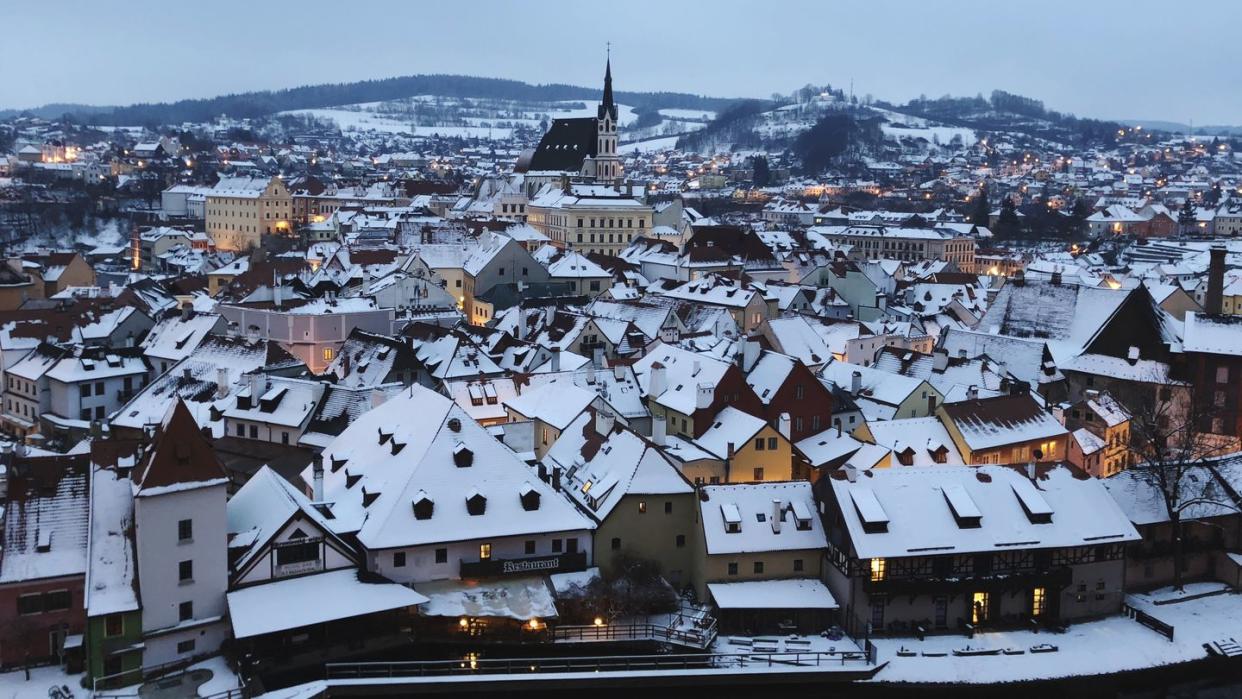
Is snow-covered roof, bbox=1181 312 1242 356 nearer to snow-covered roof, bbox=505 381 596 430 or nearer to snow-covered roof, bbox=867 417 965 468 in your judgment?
snow-covered roof, bbox=867 417 965 468

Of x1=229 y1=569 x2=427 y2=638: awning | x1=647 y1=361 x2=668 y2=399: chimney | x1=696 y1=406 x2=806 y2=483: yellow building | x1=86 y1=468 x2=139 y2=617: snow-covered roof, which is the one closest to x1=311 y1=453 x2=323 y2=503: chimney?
x1=229 y1=569 x2=427 y2=638: awning

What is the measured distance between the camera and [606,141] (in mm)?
151125

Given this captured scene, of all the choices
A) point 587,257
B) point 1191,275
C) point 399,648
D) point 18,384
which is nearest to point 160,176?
point 587,257

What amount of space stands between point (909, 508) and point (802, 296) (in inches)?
1698

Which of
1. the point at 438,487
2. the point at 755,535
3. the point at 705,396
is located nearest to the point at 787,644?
the point at 755,535

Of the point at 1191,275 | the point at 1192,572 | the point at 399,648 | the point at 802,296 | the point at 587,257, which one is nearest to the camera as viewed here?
the point at 399,648

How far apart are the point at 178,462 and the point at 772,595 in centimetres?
1742

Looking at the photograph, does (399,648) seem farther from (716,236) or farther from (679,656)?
(716,236)

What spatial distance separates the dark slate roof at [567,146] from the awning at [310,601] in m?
121

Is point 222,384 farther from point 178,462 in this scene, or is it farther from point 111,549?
point 178,462

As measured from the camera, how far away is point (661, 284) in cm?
8269

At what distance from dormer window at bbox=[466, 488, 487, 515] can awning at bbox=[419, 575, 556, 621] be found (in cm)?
208

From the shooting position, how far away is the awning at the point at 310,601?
29781mm

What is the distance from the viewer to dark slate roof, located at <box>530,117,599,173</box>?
494ft
